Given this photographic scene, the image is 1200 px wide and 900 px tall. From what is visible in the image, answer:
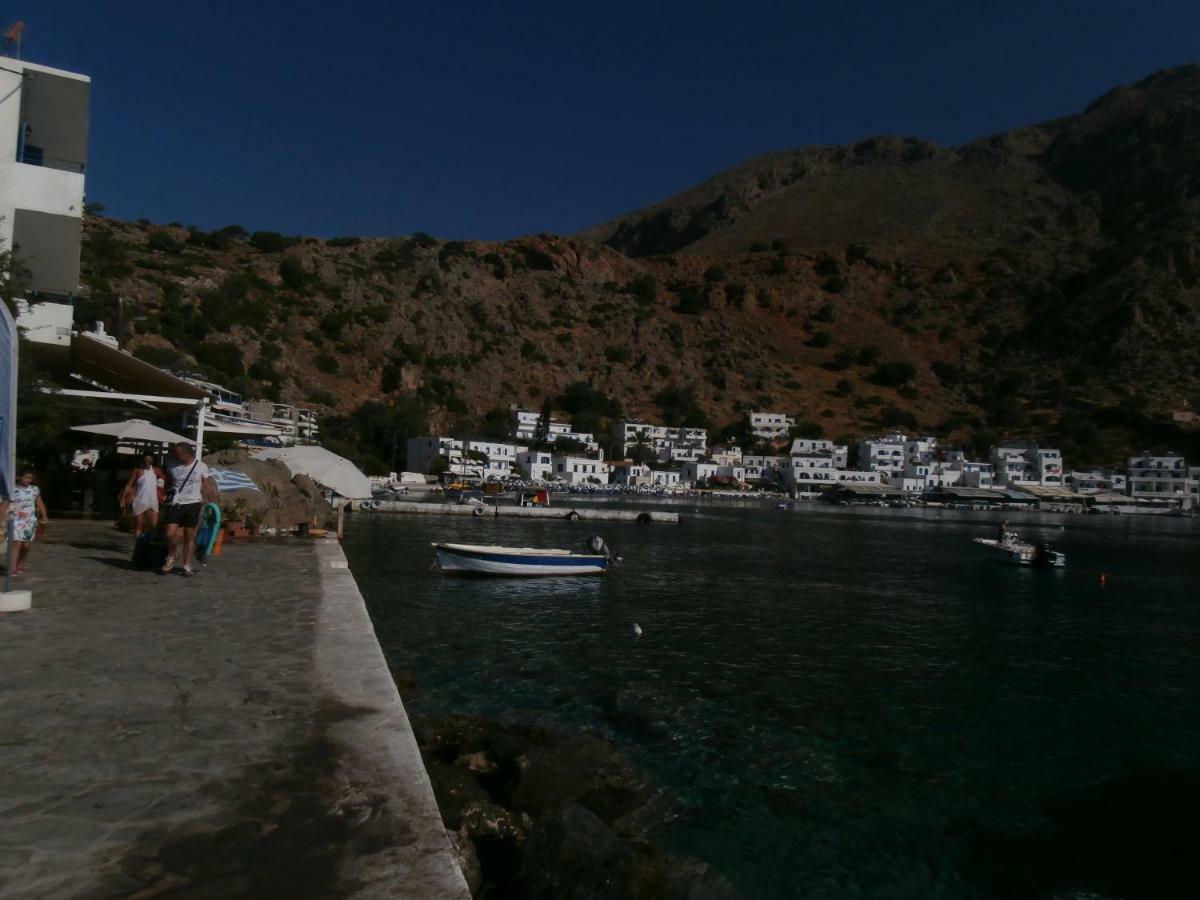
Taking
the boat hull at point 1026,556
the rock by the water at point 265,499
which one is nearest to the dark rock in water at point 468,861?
the rock by the water at point 265,499

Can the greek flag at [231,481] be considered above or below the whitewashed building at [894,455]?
below

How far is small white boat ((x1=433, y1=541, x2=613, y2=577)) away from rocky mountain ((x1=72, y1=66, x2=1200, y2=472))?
132ft

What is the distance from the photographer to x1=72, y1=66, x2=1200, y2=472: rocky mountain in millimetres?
81875

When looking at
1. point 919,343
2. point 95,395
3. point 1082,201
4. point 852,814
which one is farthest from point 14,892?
point 1082,201

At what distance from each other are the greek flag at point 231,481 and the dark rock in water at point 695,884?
40.7 feet

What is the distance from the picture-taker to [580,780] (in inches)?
277

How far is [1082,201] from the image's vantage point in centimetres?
14825

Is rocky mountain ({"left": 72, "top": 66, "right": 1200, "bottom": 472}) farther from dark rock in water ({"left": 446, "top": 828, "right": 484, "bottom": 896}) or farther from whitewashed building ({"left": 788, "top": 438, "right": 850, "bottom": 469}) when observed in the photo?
dark rock in water ({"left": 446, "top": 828, "right": 484, "bottom": 896})

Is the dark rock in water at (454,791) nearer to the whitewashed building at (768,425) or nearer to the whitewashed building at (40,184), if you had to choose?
the whitewashed building at (40,184)

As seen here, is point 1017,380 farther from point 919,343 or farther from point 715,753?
point 715,753

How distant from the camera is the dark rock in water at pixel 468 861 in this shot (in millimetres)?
4621

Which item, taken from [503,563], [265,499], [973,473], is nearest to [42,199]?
[265,499]

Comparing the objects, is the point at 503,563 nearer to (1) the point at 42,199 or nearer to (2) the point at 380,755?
(1) the point at 42,199

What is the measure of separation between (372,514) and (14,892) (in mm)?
43284
